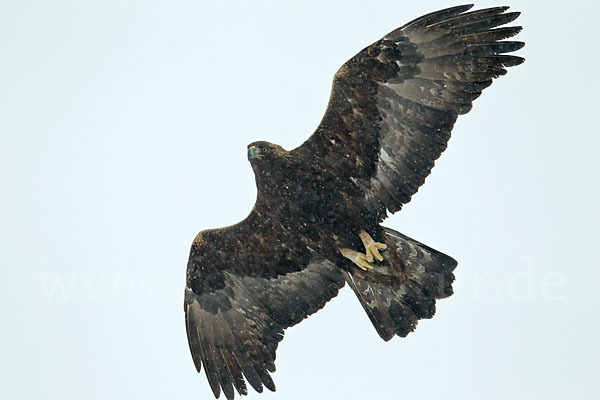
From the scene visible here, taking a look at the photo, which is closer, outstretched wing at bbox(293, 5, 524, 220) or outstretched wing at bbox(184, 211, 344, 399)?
outstretched wing at bbox(293, 5, 524, 220)

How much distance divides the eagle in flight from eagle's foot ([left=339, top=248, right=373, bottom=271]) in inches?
0.6

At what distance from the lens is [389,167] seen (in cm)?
1219

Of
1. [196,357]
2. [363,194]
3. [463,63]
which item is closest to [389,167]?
[363,194]

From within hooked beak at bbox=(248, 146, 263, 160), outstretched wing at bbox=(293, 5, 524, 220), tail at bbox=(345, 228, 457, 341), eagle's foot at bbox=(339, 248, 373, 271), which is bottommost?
tail at bbox=(345, 228, 457, 341)

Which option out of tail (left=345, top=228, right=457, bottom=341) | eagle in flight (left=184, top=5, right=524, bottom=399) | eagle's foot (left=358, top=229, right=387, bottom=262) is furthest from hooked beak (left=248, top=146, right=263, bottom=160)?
tail (left=345, top=228, right=457, bottom=341)

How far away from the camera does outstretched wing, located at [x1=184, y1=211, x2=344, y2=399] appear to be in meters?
12.8

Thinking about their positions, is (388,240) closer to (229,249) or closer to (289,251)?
(289,251)

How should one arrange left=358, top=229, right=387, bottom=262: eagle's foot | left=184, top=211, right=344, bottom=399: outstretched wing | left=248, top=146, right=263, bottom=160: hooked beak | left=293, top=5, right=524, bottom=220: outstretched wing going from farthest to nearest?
left=184, top=211, right=344, bottom=399: outstretched wing, left=358, top=229, right=387, bottom=262: eagle's foot, left=248, top=146, right=263, bottom=160: hooked beak, left=293, top=5, right=524, bottom=220: outstretched wing

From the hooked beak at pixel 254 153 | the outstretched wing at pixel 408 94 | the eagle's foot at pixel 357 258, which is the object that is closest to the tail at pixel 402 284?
the eagle's foot at pixel 357 258

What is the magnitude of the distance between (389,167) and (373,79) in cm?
126

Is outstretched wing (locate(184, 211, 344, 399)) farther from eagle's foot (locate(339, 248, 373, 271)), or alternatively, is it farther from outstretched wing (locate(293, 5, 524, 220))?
outstretched wing (locate(293, 5, 524, 220))

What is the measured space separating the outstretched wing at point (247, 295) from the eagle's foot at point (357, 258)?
0.56 m

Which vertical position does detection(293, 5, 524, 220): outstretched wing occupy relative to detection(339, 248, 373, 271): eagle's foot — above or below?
above

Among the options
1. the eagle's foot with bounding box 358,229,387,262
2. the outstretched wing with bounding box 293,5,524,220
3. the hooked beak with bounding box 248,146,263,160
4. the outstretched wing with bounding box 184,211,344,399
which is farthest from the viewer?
the outstretched wing with bounding box 184,211,344,399
